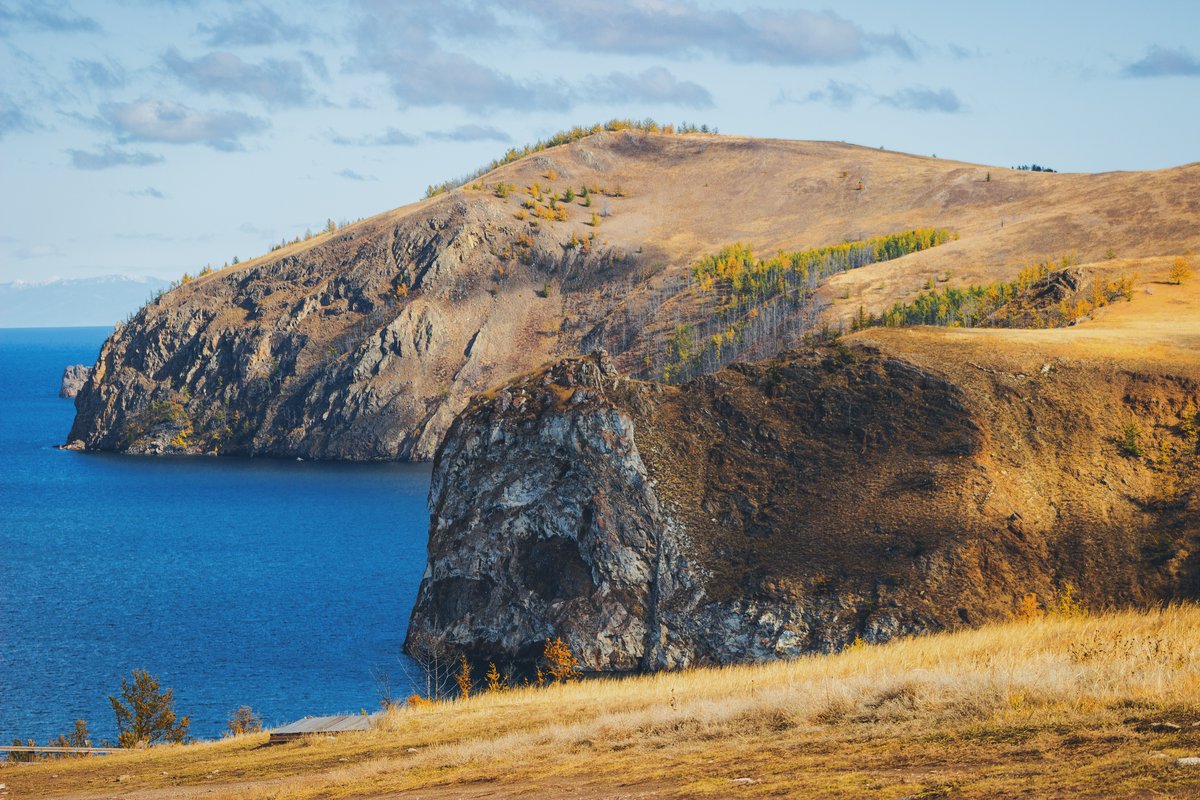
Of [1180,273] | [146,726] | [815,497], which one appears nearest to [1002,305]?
[1180,273]

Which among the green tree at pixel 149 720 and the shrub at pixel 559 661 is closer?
the green tree at pixel 149 720

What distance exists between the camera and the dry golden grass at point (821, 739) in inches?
772

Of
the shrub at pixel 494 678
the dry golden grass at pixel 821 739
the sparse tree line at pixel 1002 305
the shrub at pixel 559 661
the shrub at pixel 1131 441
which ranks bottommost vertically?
the shrub at pixel 494 678

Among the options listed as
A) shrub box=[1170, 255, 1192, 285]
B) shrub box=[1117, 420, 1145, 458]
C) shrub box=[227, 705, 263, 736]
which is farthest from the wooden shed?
shrub box=[1170, 255, 1192, 285]

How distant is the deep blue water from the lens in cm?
7788

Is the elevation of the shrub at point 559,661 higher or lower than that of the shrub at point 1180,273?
lower

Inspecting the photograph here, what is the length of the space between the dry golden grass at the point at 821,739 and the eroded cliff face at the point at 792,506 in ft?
125

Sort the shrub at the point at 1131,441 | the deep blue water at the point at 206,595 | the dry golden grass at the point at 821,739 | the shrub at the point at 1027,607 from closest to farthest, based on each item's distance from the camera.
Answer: the dry golden grass at the point at 821,739 → the shrub at the point at 1027,607 → the deep blue water at the point at 206,595 → the shrub at the point at 1131,441

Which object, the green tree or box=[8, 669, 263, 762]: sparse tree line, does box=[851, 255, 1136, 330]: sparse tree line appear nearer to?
box=[8, 669, 263, 762]: sparse tree line

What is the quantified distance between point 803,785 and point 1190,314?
4198 inches

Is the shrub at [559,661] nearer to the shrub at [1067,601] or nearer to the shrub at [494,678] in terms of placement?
the shrub at [494,678]

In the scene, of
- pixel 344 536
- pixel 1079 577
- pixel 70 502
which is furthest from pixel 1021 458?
pixel 70 502

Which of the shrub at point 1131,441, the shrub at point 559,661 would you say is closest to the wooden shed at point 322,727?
the shrub at point 559,661

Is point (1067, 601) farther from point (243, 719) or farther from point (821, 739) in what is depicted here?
point (821, 739)
